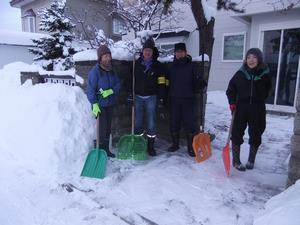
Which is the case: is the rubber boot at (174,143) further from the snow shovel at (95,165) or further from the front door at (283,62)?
the front door at (283,62)

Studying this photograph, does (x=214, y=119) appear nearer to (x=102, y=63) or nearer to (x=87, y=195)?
(x=102, y=63)

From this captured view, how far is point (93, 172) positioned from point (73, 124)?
3.15 feet

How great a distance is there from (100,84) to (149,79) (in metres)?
0.80

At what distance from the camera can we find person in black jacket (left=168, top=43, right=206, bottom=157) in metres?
4.81

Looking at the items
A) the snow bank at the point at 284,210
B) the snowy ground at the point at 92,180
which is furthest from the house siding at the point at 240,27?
the snow bank at the point at 284,210

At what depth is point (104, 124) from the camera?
4.63m

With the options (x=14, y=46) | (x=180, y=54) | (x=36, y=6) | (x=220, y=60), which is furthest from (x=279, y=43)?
(x=36, y=6)

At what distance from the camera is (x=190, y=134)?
16.6 ft

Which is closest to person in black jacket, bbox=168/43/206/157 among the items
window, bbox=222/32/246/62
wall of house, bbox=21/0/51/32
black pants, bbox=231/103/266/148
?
black pants, bbox=231/103/266/148

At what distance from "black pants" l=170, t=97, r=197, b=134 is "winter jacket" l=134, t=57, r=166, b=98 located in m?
0.33

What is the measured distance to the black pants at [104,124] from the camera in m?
4.61

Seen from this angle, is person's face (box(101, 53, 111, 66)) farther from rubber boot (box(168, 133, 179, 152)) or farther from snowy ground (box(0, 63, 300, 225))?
rubber boot (box(168, 133, 179, 152))

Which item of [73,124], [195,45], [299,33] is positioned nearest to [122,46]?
[73,124]

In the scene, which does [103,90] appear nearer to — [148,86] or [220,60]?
[148,86]
